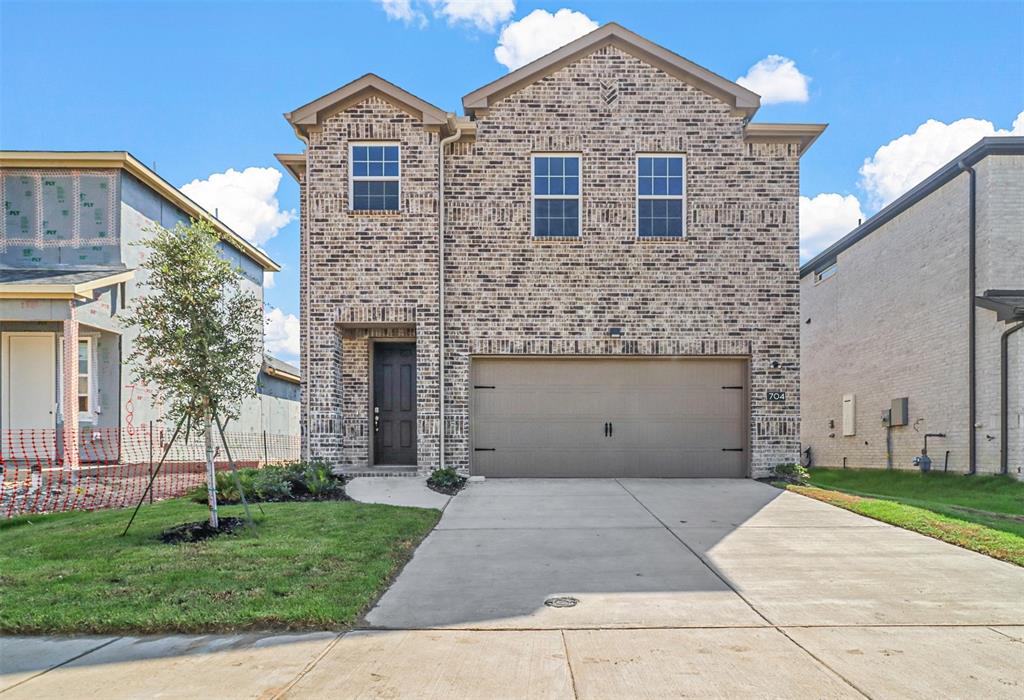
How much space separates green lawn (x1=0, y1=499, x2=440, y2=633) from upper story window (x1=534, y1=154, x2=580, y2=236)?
21.3ft

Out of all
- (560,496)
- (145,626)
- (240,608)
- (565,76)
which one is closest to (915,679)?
(240,608)

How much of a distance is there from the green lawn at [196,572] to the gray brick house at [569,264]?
184 inches

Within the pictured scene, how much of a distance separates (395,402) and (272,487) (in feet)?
11.6

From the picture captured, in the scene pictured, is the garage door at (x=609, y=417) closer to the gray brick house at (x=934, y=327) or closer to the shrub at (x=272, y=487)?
the shrub at (x=272, y=487)

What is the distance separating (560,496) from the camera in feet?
37.8

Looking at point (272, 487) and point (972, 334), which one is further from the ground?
point (972, 334)

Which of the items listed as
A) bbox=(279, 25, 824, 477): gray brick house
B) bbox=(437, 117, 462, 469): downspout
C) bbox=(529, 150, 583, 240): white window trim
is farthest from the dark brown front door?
bbox=(529, 150, 583, 240): white window trim

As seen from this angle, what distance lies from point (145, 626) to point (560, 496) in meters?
7.00

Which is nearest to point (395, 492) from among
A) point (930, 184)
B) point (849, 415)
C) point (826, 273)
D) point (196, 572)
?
point (196, 572)

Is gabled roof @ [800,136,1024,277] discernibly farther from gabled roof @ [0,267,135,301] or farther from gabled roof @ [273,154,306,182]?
gabled roof @ [0,267,135,301]

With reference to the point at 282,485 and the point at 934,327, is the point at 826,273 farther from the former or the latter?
the point at 282,485

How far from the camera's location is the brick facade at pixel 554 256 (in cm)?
1334

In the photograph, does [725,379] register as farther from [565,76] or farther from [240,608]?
[240,608]

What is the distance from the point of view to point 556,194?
45.1 ft
